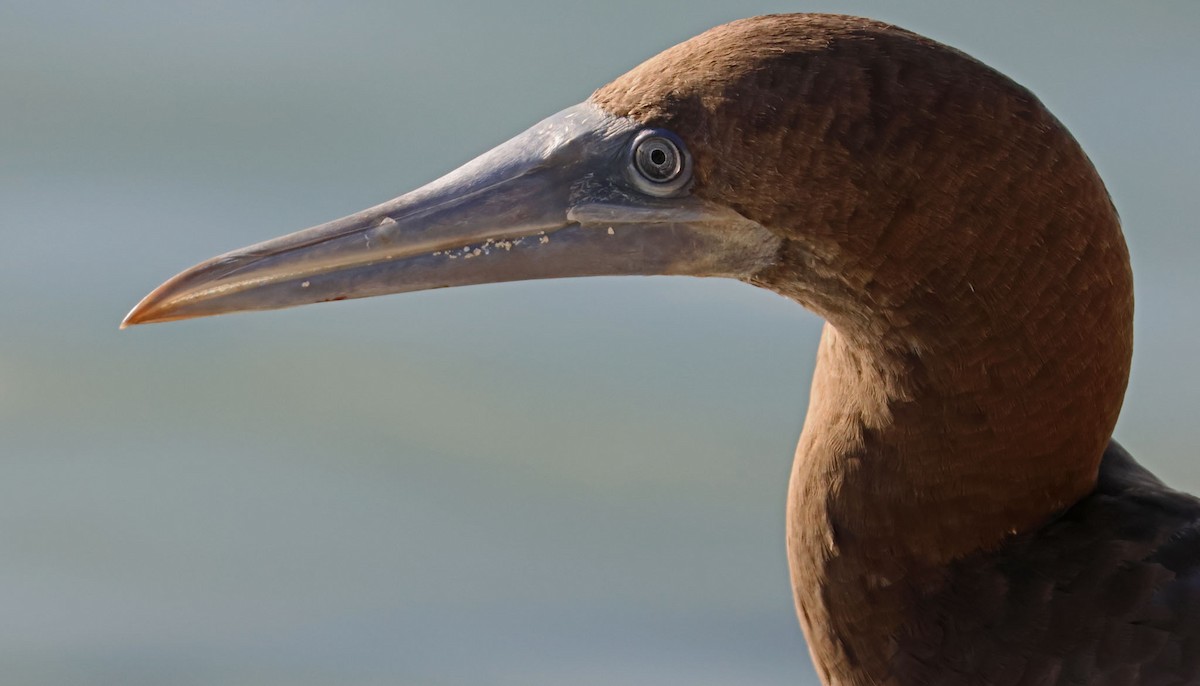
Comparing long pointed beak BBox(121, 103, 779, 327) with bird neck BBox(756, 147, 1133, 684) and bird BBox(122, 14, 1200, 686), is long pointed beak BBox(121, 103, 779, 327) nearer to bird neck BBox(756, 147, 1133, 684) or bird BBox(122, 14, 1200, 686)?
bird BBox(122, 14, 1200, 686)

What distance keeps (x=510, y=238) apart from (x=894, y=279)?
42 cm

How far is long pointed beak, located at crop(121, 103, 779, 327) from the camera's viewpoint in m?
1.85

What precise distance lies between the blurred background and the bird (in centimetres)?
109

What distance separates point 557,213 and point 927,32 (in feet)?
7.44

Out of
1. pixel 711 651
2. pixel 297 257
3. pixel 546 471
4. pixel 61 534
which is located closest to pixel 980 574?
pixel 297 257

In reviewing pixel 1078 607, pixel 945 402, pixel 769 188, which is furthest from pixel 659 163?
pixel 1078 607

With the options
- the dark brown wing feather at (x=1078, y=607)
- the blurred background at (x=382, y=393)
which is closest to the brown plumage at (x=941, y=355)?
the dark brown wing feather at (x=1078, y=607)

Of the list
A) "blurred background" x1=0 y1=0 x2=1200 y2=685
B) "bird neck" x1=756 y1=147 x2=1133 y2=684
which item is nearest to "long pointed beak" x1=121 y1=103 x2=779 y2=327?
"bird neck" x1=756 y1=147 x2=1133 y2=684

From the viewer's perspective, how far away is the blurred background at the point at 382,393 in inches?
122

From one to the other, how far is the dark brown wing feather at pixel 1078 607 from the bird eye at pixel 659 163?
1.90 ft

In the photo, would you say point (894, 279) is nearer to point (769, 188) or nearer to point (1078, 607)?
point (769, 188)

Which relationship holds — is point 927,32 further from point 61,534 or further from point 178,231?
point 61,534

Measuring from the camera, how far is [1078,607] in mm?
1933

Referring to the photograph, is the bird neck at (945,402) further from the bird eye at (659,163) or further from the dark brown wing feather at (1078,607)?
the bird eye at (659,163)
